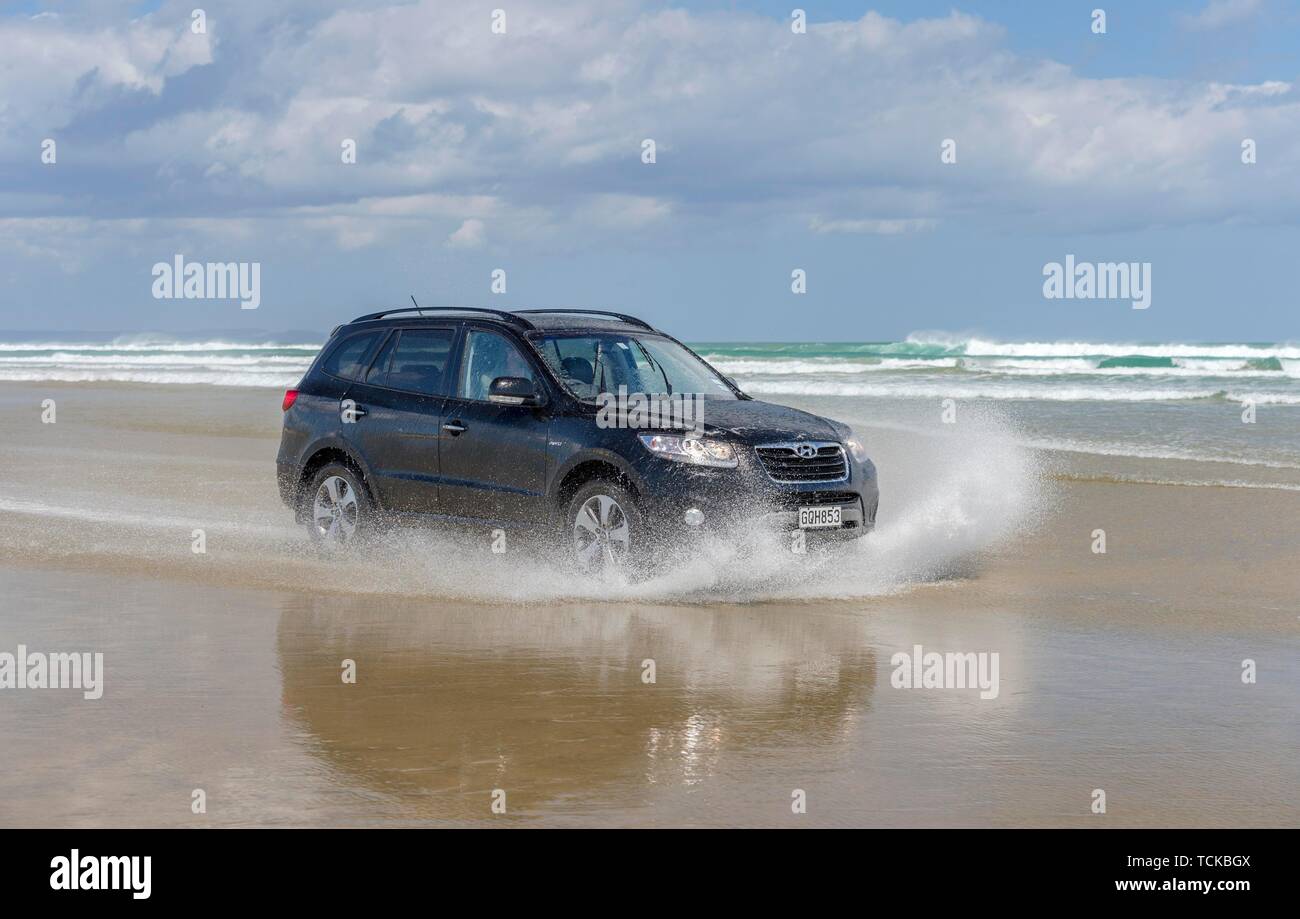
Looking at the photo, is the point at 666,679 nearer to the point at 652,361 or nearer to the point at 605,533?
the point at 605,533

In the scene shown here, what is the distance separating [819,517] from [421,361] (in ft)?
10.3

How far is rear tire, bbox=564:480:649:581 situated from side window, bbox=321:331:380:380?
2.48 m

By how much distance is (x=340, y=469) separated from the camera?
1106cm

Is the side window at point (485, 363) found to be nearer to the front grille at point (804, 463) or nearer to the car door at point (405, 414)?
the car door at point (405, 414)

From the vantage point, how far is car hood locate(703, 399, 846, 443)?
9383mm

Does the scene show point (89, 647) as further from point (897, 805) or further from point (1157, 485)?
point (1157, 485)

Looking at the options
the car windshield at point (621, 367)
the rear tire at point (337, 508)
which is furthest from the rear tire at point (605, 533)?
the rear tire at point (337, 508)

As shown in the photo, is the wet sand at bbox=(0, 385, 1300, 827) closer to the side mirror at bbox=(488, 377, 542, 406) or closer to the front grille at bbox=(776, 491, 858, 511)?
the front grille at bbox=(776, 491, 858, 511)

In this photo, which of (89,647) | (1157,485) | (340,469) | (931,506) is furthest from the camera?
(1157,485)

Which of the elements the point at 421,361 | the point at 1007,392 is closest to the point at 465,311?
the point at 421,361

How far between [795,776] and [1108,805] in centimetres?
108

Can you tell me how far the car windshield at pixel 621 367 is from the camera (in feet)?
33.0
